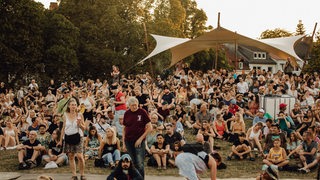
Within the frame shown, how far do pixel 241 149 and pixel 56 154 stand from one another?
4.75 metres

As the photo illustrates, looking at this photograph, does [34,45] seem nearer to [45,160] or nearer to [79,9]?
[79,9]

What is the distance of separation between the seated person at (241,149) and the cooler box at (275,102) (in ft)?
15.1

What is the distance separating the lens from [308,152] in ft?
33.4

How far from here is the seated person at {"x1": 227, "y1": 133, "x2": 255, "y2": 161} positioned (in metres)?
11.1

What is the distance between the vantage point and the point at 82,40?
38219 millimetres

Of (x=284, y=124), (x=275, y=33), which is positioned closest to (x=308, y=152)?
(x=284, y=124)

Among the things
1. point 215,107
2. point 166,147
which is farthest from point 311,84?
point 166,147

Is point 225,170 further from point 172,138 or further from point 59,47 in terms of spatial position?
point 59,47

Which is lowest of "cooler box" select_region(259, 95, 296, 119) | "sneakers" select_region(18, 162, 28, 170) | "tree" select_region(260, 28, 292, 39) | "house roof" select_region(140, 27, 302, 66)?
"sneakers" select_region(18, 162, 28, 170)

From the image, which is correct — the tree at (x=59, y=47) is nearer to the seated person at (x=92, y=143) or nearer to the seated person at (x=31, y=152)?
the seated person at (x=92, y=143)

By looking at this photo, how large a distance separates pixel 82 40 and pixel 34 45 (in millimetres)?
5481

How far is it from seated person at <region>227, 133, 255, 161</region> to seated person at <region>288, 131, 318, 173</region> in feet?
4.26

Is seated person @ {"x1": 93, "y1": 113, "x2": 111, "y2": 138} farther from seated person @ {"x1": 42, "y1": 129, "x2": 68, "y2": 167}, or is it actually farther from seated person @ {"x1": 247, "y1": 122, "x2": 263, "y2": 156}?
seated person @ {"x1": 247, "y1": 122, "x2": 263, "y2": 156}

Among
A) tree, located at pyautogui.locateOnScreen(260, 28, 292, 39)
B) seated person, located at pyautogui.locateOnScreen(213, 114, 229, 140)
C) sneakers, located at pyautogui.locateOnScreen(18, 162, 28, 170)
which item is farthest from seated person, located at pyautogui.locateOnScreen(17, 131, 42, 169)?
tree, located at pyautogui.locateOnScreen(260, 28, 292, 39)
